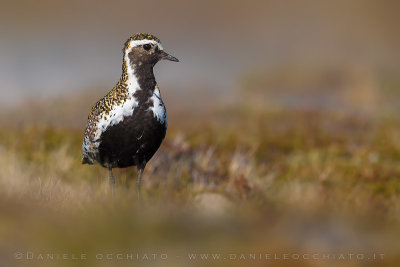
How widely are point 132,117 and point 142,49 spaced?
87cm

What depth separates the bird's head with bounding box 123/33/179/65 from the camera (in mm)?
8203

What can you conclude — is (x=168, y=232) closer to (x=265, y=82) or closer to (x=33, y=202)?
(x=33, y=202)

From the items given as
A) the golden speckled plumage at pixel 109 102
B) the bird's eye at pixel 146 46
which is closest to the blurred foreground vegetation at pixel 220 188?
the golden speckled plumage at pixel 109 102

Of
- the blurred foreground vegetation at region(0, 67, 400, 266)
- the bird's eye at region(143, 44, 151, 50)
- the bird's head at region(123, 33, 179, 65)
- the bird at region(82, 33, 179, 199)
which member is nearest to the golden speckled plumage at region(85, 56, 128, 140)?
the bird at region(82, 33, 179, 199)

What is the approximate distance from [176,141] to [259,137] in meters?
2.76

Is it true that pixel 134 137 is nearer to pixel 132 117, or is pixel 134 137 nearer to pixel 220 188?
pixel 132 117

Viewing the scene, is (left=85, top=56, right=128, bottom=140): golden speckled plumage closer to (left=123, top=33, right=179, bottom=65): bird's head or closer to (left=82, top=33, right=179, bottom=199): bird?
(left=82, top=33, right=179, bottom=199): bird

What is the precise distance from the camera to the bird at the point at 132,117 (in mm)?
7828

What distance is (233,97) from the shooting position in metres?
19.8

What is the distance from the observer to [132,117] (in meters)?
7.82

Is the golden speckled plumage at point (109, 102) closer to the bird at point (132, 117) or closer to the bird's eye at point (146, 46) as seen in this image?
the bird at point (132, 117)

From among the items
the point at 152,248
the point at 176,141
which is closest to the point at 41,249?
the point at 152,248

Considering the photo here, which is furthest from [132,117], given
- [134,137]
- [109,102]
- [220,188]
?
[220,188]

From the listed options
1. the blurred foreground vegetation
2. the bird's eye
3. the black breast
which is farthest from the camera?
the bird's eye
